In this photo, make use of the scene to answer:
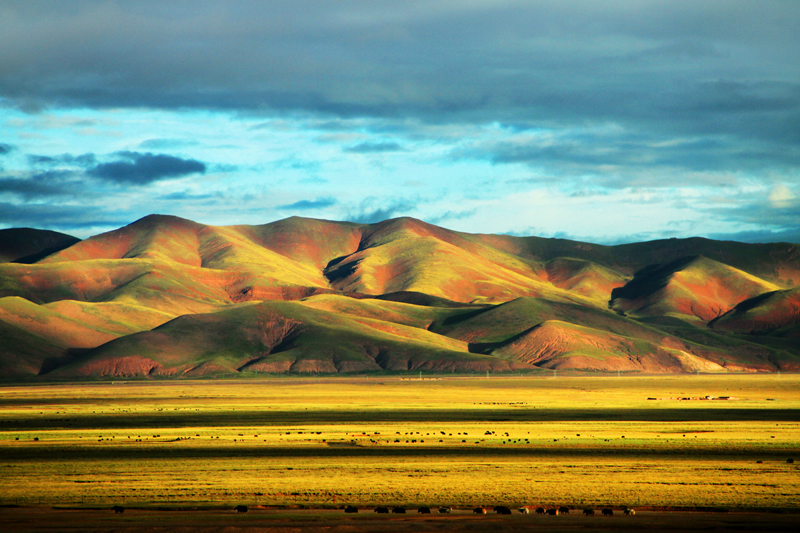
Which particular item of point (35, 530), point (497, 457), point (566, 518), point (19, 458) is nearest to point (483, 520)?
point (566, 518)

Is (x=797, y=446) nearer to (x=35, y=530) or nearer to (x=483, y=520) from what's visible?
(x=483, y=520)

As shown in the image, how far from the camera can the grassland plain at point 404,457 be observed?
32.7 m

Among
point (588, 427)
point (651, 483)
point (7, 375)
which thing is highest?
point (651, 483)

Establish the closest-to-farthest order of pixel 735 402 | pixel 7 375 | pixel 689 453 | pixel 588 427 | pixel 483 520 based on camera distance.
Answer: pixel 483 520
pixel 689 453
pixel 588 427
pixel 735 402
pixel 7 375

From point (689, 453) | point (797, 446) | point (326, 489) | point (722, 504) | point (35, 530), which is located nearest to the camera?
point (35, 530)

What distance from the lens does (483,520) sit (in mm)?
27578

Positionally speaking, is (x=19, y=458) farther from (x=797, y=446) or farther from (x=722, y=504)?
(x=797, y=446)

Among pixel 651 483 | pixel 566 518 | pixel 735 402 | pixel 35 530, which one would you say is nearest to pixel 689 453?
pixel 651 483

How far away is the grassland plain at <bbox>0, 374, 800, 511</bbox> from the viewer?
32719mm

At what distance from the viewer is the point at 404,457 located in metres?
45.8

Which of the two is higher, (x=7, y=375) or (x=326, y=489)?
(x=326, y=489)

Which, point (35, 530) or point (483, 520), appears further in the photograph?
point (483, 520)

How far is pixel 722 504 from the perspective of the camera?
30.5 m

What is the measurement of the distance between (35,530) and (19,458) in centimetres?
2312
